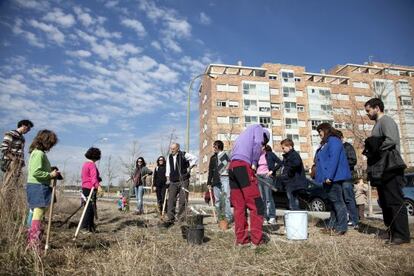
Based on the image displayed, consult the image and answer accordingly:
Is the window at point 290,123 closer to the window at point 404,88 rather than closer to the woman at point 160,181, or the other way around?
the window at point 404,88

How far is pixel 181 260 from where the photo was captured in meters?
3.39

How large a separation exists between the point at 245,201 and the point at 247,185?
25 centimetres

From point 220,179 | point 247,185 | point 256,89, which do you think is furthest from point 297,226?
point 256,89

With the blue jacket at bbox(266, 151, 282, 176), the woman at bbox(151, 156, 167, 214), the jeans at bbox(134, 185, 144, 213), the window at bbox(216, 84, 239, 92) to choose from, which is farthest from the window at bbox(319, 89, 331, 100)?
the blue jacket at bbox(266, 151, 282, 176)

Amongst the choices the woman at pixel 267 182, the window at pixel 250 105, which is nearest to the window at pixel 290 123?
the window at pixel 250 105

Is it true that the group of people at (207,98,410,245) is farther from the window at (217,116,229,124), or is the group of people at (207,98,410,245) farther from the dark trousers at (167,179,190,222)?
the window at (217,116,229,124)

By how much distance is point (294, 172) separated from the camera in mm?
6836

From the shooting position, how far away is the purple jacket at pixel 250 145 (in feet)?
14.9

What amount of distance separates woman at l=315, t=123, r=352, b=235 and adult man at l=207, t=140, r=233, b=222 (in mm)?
2190

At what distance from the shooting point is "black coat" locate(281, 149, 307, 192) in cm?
673

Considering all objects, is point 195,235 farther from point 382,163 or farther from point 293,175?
point 293,175

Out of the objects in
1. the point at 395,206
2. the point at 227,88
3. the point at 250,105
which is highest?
the point at 227,88

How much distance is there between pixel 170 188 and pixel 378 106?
14.9 feet

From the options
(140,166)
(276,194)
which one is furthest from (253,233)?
(276,194)
